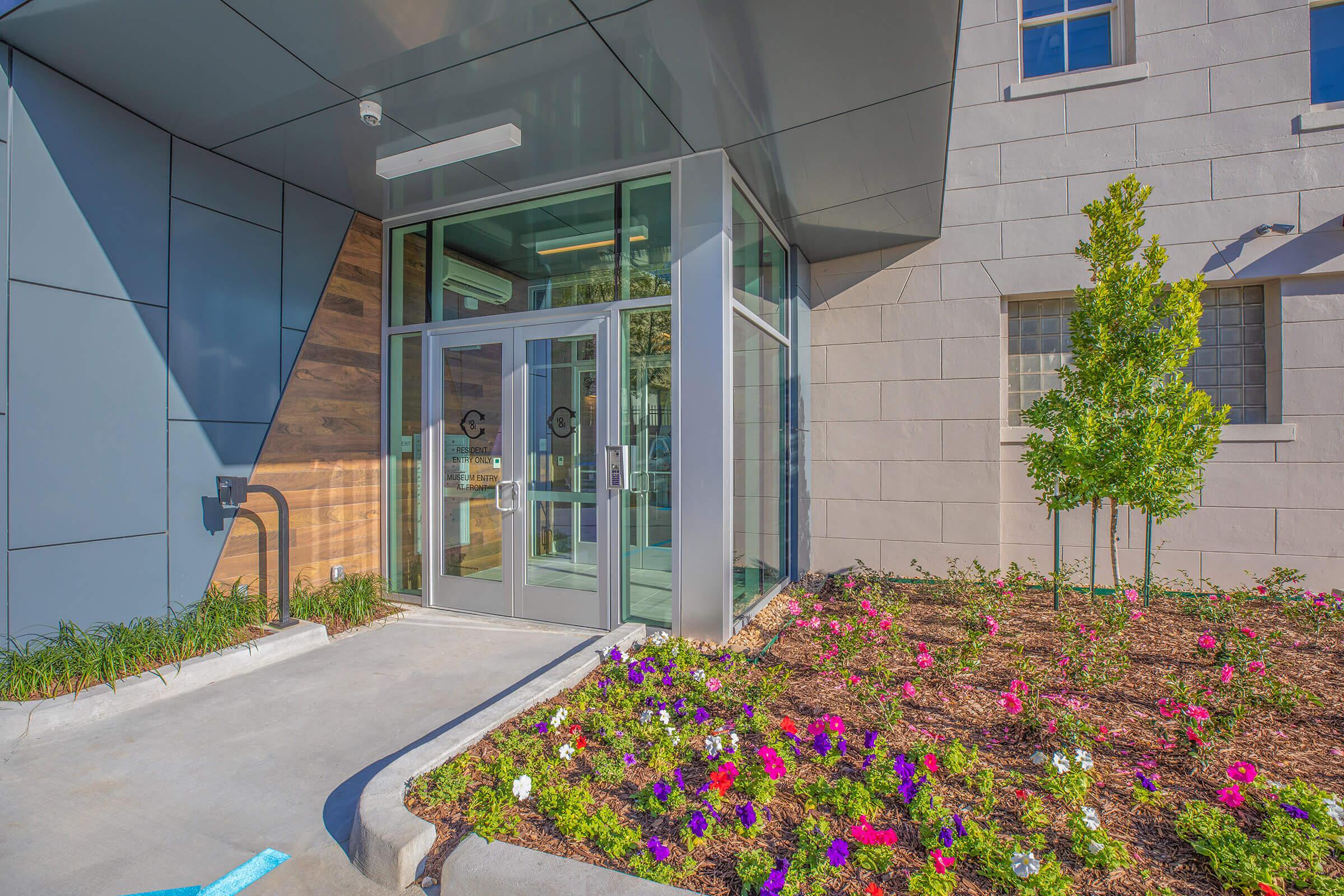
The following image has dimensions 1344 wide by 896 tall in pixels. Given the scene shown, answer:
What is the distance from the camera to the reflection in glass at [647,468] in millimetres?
4477

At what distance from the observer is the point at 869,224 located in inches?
221

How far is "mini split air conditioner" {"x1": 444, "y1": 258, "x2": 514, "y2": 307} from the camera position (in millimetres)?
5066

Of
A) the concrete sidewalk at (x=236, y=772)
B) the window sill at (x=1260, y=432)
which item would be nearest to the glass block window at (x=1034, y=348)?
the window sill at (x=1260, y=432)

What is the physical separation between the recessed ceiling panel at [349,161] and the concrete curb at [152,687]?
3.10 m

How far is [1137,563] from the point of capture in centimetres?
564

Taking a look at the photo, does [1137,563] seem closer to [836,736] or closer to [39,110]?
[836,736]

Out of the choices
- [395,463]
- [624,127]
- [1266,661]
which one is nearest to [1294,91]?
[1266,661]

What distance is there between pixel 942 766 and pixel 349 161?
486 cm

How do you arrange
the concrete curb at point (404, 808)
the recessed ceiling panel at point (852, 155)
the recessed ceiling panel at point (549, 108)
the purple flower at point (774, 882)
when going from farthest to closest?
the recessed ceiling panel at point (852, 155) < the recessed ceiling panel at point (549, 108) < the concrete curb at point (404, 808) < the purple flower at point (774, 882)

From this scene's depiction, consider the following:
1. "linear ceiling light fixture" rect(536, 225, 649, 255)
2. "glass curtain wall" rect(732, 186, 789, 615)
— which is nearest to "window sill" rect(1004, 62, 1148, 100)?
"glass curtain wall" rect(732, 186, 789, 615)

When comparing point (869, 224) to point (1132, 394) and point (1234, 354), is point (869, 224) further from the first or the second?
point (1234, 354)

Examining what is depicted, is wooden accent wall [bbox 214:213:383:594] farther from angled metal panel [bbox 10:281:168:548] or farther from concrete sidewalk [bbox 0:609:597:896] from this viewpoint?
concrete sidewalk [bbox 0:609:597:896]

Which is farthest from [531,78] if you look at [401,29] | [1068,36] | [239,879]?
[1068,36]

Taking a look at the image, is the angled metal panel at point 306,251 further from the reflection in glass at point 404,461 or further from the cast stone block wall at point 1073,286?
the cast stone block wall at point 1073,286
